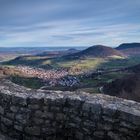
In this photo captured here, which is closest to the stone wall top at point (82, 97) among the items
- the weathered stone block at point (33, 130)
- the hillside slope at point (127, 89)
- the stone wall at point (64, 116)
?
the stone wall at point (64, 116)

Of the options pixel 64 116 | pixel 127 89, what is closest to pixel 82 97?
pixel 64 116

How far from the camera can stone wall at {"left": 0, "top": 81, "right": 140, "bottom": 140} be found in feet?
29.7

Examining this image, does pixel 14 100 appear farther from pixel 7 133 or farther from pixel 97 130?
pixel 97 130

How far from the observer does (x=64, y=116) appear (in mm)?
10148

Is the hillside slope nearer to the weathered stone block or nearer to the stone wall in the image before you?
the stone wall

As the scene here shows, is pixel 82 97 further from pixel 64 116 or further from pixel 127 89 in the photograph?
pixel 127 89

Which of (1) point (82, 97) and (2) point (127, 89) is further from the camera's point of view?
(2) point (127, 89)

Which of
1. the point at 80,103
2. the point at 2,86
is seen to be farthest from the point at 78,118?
the point at 2,86

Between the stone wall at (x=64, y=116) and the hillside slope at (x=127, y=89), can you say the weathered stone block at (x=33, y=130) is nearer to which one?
the stone wall at (x=64, y=116)

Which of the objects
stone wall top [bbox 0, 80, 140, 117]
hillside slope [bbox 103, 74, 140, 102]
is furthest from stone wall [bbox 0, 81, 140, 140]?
hillside slope [bbox 103, 74, 140, 102]

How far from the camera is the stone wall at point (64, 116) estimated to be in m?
9.05

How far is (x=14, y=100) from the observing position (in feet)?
34.9

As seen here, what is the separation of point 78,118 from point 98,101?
87 centimetres

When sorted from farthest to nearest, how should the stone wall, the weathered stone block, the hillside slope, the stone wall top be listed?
the hillside slope < the weathered stone block < the stone wall top < the stone wall
